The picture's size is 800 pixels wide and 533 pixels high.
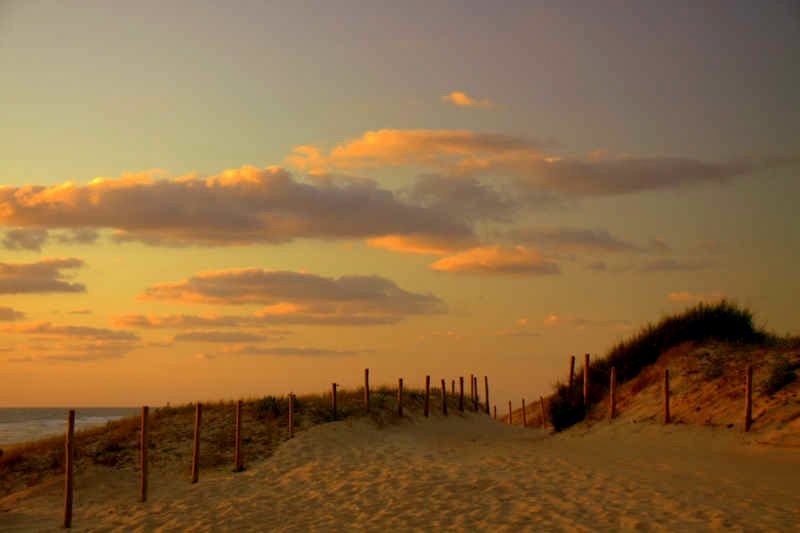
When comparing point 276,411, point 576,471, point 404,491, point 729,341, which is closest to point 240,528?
point 404,491

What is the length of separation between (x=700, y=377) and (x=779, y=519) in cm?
1534

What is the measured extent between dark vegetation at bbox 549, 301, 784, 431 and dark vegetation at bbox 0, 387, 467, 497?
7920mm

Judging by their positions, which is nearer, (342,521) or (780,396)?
(342,521)

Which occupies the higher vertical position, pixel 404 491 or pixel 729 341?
pixel 729 341

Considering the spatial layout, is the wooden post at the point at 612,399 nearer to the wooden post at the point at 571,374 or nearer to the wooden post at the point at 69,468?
the wooden post at the point at 571,374

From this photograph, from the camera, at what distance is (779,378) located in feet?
83.9

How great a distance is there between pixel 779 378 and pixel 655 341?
9.02 m

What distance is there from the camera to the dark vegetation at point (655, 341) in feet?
106

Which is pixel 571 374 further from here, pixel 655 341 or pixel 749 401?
pixel 749 401

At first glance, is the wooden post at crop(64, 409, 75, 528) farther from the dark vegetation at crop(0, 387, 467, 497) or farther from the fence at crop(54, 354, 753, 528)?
the dark vegetation at crop(0, 387, 467, 497)

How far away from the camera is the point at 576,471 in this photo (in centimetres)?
2028

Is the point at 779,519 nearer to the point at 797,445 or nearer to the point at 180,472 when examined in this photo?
the point at 797,445

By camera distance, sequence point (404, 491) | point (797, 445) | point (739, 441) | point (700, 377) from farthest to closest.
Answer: point (700, 377) < point (739, 441) < point (797, 445) < point (404, 491)

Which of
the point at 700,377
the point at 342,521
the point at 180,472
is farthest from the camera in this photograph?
the point at 700,377
